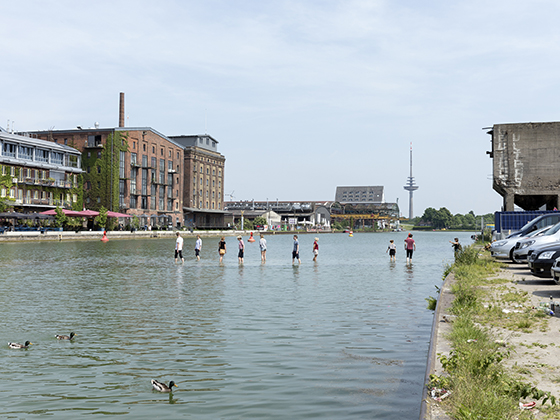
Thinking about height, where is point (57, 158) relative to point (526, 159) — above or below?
above

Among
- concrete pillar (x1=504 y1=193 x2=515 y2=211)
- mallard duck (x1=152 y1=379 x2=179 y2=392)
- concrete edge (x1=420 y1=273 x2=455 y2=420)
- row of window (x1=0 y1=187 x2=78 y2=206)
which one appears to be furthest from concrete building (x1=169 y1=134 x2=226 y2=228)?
mallard duck (x1=152 y1=379 x2=179 y2=392)

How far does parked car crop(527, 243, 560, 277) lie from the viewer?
17234mm

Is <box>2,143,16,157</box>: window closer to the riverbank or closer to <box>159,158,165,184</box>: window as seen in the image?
<box>159,158,165,184</box>: window

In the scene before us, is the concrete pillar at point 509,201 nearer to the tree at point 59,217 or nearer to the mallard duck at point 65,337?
the mallard duck at point 65,337

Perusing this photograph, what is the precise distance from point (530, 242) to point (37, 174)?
2729 inches

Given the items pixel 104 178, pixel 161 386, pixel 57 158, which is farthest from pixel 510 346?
pixel 104 178

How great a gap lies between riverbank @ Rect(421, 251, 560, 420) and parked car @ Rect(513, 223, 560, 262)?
7490mm

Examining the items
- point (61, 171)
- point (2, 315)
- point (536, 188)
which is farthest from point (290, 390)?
point (61, 171)

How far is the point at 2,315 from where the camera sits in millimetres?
14602

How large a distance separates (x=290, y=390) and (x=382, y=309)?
802 cm

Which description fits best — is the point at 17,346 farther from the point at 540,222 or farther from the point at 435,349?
the point at 540,222

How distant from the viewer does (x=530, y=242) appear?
2498 centimetres

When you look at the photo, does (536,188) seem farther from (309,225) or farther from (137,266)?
(309,225)

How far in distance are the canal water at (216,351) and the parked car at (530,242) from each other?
5571mm
